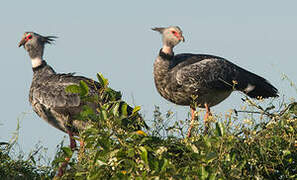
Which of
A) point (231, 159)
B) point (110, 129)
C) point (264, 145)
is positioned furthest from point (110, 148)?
point (264, 145)

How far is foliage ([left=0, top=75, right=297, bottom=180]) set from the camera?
12.0 feet

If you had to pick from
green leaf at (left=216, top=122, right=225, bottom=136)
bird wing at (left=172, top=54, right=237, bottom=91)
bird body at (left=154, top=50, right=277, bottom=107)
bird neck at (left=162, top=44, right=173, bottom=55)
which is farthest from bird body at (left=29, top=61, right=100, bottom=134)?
green leaf at (left=216, top=122, right=225, bottom=136)

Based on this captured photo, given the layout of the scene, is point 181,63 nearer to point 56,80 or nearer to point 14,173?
point 56,80

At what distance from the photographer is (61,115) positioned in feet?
26.5

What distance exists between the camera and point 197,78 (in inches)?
355

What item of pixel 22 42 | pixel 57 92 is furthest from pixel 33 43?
pixel 57 92

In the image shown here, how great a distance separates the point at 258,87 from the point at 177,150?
5.44 metres

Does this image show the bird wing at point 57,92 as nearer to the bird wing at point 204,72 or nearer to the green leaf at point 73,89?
the bird wing at point 204,72

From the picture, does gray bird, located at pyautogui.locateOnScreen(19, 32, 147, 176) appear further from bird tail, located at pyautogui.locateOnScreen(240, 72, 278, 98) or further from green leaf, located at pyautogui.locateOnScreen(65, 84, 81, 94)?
green leaf, located at pyautogui.locateOnScreen(65, 84, 81, 94)

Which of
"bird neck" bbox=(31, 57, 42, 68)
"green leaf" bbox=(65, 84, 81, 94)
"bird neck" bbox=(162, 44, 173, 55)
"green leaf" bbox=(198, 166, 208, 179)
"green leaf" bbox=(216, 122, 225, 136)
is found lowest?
"green leaf" bbox=(198, 166, 208, 179)

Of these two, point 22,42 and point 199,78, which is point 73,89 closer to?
point 199,78

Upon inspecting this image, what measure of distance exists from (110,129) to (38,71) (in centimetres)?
537

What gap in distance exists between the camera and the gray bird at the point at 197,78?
29.2 ft

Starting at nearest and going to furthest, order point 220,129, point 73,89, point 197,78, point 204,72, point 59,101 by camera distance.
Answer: point 220,129 < point 73,89 < point 59,101 < point 197,78 < point 204,72
